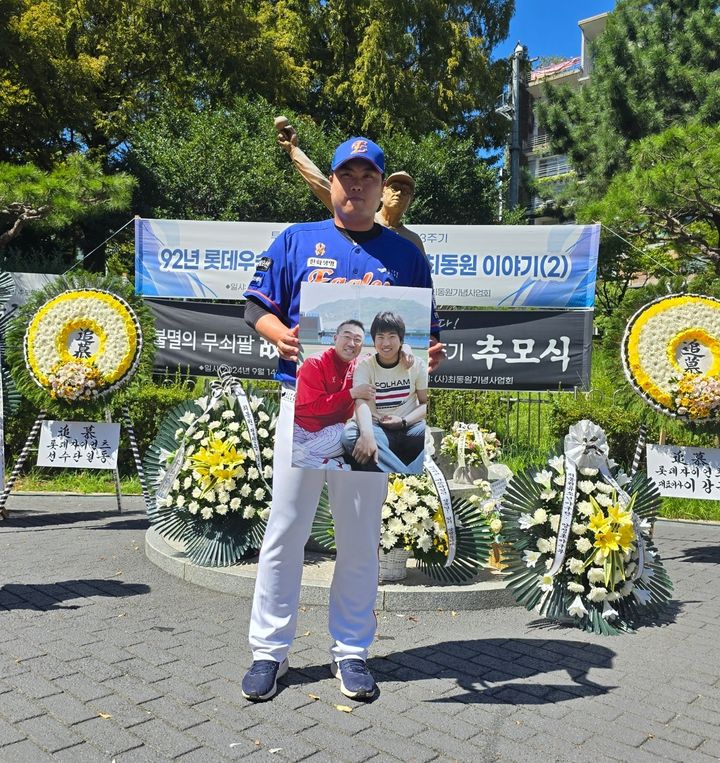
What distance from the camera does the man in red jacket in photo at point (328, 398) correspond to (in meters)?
2.79

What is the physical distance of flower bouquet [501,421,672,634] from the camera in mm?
4152

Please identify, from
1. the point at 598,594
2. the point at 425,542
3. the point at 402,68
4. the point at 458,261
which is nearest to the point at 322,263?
the point at 425,542

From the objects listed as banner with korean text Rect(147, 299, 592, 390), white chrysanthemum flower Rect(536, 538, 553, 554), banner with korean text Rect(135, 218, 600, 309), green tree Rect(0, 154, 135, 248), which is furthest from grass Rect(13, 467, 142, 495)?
white chrysanthemum flower Rect(536, 538, 553, 554)

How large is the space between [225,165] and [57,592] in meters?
13.9

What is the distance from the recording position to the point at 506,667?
357 cm

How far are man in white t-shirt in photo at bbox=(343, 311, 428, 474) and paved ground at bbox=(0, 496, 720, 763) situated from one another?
99 centimetres

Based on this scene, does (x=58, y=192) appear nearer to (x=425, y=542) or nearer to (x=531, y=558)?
(x=425, y=542)

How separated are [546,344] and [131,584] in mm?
5391

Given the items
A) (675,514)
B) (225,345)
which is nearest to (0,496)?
(225,345)

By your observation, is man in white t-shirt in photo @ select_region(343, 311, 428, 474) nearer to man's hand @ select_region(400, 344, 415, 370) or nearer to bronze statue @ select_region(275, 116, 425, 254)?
man's hand @ select_region(400, 344, 415, 370)

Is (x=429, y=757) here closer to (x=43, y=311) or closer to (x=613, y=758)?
(x=613, y=758)

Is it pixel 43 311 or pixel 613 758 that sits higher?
pixel 43 311

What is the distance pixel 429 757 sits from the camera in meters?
2.65

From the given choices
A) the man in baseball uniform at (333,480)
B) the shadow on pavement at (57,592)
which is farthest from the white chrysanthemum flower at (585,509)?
the shadow on pavement at (57,592)
